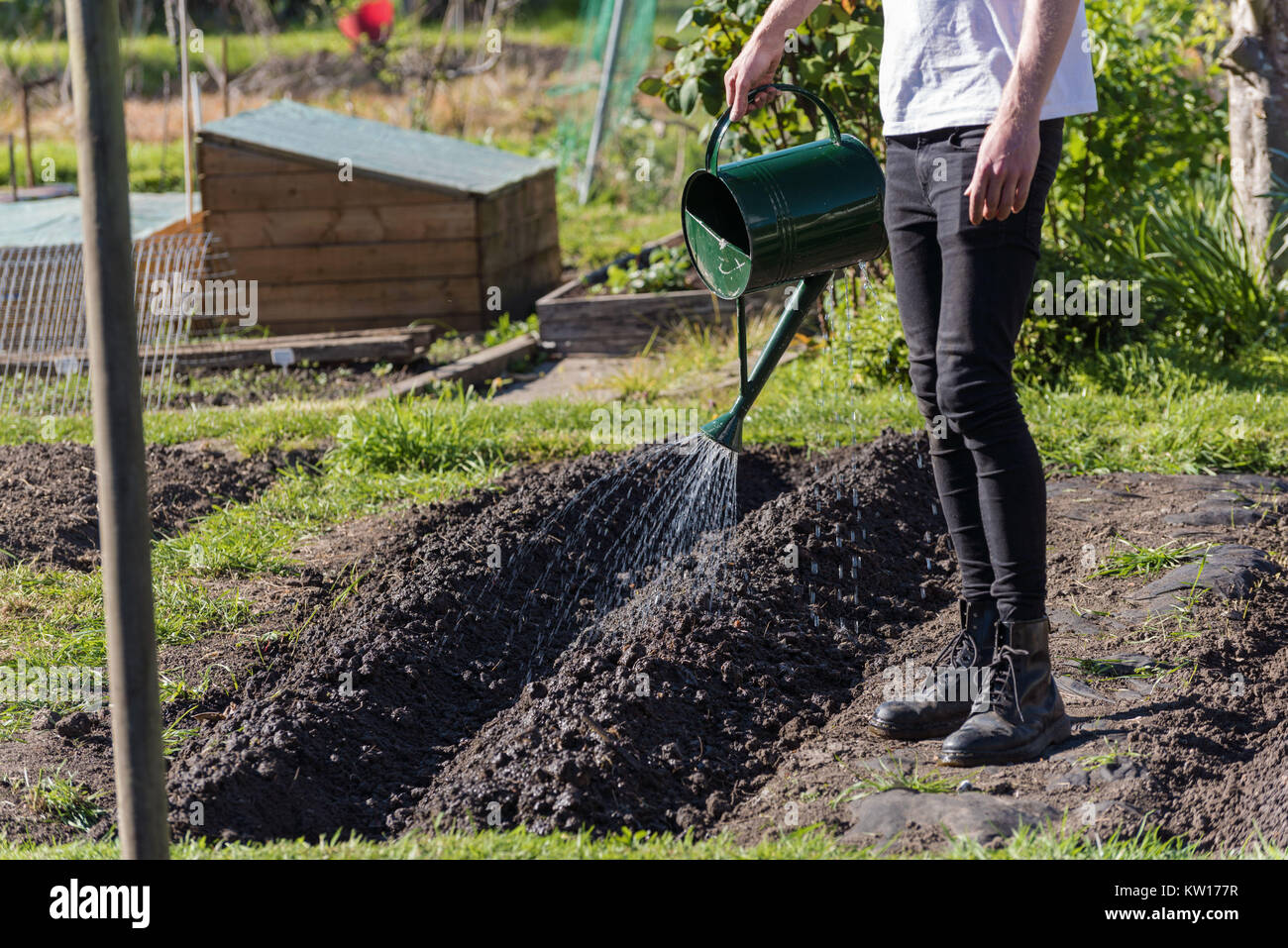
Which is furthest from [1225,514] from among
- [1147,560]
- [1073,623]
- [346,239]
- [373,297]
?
[346,239]

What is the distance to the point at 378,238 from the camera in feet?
23.0

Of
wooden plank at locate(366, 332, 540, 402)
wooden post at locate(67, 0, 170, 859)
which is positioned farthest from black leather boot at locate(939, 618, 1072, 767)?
wooden plank at locate(366, 332, 540, 402)

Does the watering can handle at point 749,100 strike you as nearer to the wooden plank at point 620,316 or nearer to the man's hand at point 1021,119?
the man's hand at point 1021,119

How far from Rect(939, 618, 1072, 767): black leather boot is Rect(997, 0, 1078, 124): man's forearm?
98 cm

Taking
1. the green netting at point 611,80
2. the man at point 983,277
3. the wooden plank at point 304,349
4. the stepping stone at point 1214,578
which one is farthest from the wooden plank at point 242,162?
the stepping stone at point 1214,578

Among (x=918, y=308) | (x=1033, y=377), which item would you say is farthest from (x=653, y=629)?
(x=1033, y=377)

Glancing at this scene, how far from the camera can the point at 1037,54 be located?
89.2 inches

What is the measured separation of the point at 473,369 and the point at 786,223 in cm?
344

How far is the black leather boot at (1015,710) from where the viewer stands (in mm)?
2521

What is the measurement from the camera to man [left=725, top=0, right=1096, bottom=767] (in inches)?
91.9
